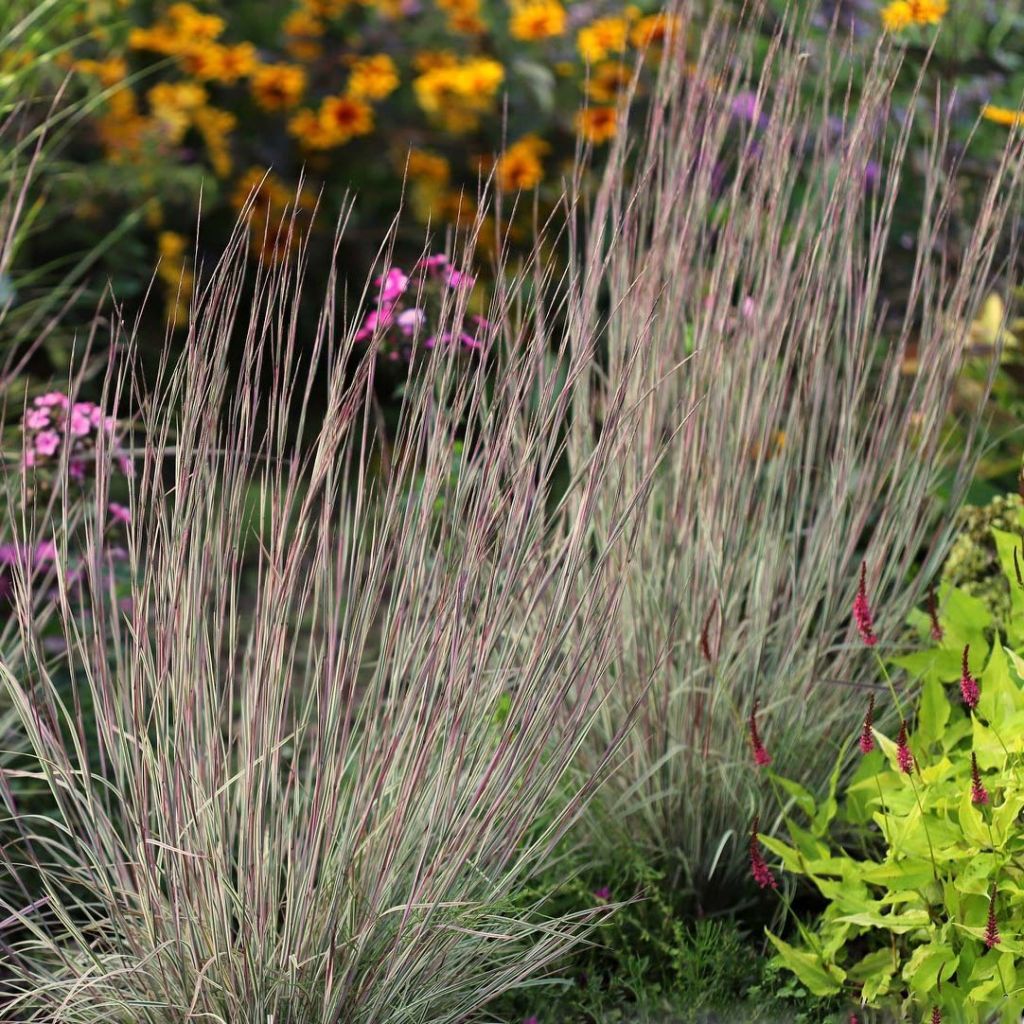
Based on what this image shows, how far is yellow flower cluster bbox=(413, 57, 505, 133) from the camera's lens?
4414 mm

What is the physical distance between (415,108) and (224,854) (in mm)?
3383

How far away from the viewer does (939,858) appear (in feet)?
5.98

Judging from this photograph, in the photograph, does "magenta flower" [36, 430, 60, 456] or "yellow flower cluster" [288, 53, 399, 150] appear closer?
"magenta flower" [36, 430, 60, 456]

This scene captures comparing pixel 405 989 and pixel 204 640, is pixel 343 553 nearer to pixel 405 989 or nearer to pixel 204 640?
pixel 204 640

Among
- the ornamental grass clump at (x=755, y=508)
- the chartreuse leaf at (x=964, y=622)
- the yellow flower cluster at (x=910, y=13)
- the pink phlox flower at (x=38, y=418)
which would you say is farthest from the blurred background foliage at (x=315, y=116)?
the chartreuse leaf at (x=964, y=622)

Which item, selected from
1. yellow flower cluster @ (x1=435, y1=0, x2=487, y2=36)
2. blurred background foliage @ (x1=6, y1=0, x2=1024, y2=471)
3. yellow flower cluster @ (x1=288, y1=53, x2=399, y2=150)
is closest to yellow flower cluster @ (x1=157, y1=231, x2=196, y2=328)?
blurred background foliage @ (x1=6, y1=0, x2=1024, y2=471)

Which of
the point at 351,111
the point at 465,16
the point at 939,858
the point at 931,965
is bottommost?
the point at 931,965

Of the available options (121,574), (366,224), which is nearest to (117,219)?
(366,224)

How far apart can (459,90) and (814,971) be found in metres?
3.17

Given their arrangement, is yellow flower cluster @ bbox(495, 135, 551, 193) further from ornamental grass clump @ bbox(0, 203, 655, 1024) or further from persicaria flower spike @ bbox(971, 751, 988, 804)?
persicaria flower spike @ bbox(971, 751, 988, 804)

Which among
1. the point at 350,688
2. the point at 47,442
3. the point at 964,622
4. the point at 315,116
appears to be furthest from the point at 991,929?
the point at 315,116

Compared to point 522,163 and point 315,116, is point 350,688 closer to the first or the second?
point 522,163

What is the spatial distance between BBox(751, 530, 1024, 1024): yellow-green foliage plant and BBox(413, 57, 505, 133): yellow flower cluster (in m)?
2.74

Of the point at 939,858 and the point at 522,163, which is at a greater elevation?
the point at 522,163
